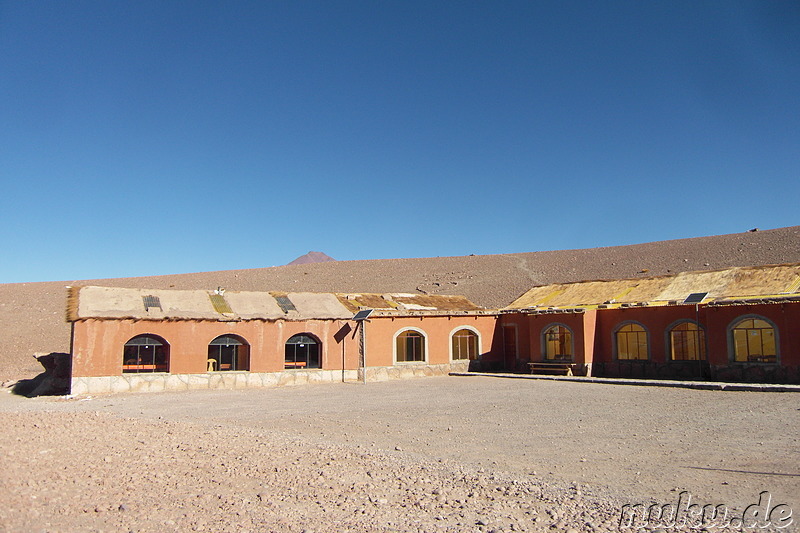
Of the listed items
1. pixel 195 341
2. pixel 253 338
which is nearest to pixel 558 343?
pixel 253 338

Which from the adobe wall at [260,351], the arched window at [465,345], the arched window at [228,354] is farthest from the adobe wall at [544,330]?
the arched window at [228,354]

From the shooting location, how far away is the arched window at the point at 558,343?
26.6 meters

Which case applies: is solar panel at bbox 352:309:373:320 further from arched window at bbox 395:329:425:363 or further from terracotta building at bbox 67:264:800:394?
arched window at bbox 395:329:425:363

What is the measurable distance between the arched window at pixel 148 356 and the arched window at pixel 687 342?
19.6 m

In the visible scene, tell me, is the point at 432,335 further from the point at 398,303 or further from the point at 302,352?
the point at 302,352

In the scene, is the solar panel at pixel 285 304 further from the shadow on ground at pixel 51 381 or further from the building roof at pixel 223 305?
the shadow on ground at pixel 51 381

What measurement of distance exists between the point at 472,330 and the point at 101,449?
69.9ft

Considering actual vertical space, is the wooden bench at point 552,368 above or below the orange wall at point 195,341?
below

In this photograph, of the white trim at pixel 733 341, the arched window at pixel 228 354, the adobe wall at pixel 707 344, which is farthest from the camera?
the arched window at pixel 228 354

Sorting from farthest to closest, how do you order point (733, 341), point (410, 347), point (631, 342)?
1. point (410, 347)
2. point (631, 342)
3. point (733, 341)

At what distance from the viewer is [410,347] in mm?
28234

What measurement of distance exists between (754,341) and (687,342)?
2687mm

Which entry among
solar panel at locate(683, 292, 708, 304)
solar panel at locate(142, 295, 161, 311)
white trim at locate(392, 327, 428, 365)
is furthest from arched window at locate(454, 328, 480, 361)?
solar panel at locate(142, 295, 161, 311)

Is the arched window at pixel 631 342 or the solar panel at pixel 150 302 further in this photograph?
the arched window at pixel 631 342
